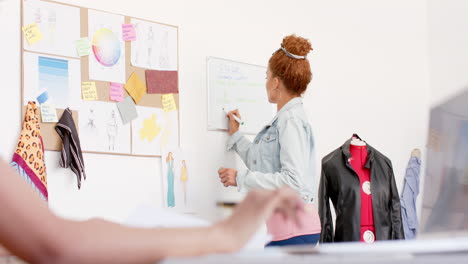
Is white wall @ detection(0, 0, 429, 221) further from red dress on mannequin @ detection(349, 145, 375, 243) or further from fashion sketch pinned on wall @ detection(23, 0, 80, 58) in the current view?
red dress on mannequin @ detection(349, 145, 375, 243)

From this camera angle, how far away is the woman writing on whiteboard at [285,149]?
2.78 metres

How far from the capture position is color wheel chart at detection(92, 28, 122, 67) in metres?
2.92

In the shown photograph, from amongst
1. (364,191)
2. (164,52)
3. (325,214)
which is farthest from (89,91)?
(364,191)

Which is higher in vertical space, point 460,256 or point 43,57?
point 43,57

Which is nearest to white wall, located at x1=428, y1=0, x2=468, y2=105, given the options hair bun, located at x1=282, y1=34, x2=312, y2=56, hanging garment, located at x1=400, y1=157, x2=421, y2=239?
hanging garment, located at x1=400, y1=157, x2=421, y2=239

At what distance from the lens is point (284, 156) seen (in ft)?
9.30

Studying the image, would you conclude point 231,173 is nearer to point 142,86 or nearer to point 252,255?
point 142,86

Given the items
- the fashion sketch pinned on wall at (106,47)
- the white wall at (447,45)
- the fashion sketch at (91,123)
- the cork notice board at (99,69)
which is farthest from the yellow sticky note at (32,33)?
the white wall at (447,45)

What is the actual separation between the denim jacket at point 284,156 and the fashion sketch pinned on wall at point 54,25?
932mm

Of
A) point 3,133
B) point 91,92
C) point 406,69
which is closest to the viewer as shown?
point 3,133

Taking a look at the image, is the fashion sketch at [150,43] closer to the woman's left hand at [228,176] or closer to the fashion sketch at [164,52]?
the fashion sketch at [164,52]

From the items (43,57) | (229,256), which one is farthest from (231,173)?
(229,256)

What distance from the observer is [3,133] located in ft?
8.52

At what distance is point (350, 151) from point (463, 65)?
1224mm
